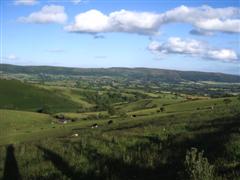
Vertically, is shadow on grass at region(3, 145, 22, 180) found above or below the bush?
below

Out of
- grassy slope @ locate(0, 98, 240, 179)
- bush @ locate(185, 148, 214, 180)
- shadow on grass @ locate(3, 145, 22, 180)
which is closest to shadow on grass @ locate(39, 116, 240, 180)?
grassy slope @ locate(0, 98, 240, 179)

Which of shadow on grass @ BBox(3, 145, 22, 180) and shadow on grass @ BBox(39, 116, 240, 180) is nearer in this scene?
shadow on grass @ BBox(39, 116, 240, 180)

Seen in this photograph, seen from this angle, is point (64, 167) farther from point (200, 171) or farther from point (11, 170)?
point (200, 171)

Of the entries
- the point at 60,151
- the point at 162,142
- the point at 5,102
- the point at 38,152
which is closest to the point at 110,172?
the point at 162,142

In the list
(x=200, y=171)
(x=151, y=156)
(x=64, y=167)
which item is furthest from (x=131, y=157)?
(x=200, y=171)

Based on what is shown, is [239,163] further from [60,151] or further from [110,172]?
[60,151]

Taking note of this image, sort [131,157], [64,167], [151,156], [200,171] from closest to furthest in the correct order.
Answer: [200,171], [151,156], [131,157], [64,167]

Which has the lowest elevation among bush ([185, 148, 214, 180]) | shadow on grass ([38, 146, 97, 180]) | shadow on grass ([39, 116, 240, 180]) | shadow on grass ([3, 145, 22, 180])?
shadow on grass ([3, 145, 22, 180])

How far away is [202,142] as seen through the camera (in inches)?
606

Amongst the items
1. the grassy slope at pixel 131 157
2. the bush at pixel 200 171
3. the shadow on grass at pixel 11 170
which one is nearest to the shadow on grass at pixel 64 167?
the grassy slope at pixel 131 157

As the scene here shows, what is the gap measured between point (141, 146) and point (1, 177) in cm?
593

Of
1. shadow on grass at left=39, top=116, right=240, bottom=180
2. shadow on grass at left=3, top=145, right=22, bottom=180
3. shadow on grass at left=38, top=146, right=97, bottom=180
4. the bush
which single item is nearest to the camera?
the bush

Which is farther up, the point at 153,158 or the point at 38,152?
the point at 153,158

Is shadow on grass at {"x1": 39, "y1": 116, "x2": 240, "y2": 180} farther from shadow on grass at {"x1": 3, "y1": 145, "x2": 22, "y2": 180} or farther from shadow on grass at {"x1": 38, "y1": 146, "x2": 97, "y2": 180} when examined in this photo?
shadow on grass at {"x1": 3, "y1": 145, "x2": 22, "y2": 180}
